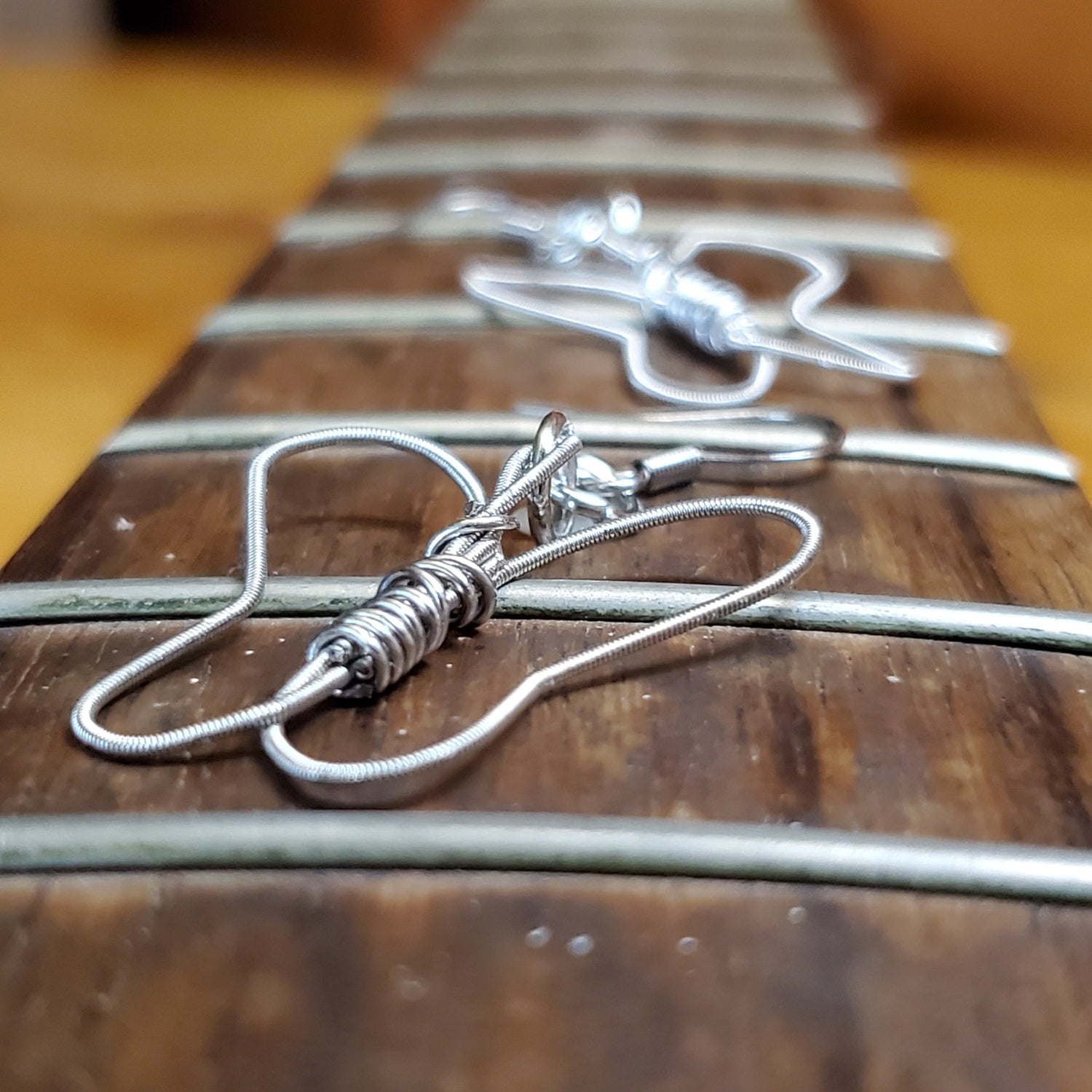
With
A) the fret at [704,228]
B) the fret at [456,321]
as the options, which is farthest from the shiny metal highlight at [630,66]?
the fret at [456,321]

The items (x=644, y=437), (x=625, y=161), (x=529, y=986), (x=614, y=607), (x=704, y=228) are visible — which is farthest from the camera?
(x=625, y=161)

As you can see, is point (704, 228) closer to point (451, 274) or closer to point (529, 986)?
point (451, 274)

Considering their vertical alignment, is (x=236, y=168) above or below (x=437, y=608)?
below

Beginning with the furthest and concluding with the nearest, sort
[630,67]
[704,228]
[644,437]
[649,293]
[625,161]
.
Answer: [630,67] → [625,161] → [704,228] → [649,293] → [644,437]

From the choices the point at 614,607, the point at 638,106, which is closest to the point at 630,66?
the point at 638,106

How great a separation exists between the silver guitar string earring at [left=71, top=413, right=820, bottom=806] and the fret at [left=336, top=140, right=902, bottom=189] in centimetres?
55

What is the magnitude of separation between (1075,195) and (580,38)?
23.1 inches

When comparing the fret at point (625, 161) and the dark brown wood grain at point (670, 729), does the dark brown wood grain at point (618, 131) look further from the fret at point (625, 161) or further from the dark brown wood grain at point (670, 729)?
Result: the dark brown wood grain at point (670, 729)

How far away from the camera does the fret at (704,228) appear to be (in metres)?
0.77

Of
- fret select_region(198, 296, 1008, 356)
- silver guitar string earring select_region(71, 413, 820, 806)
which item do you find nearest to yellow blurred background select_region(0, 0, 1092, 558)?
fret select_region(198, 296, 1008, 356)

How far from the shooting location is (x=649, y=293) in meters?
0.63

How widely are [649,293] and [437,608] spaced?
0.34 m

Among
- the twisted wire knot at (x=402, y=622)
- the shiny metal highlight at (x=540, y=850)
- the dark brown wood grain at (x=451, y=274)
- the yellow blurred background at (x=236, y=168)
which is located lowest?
the yellow blurred background at (x=236, y=168)

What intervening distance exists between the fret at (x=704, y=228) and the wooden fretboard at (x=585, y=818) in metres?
0.25
